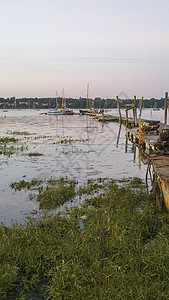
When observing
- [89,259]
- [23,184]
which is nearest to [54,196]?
[23,184]

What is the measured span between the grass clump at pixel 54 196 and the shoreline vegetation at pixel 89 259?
1729 mm

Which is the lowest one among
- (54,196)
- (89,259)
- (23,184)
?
(23,184)

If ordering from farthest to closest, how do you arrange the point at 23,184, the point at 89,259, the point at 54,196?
the point at 23,184, the point at 54,196, the point at 89,259

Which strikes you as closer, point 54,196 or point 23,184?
point 54,196

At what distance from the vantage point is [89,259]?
224 inches

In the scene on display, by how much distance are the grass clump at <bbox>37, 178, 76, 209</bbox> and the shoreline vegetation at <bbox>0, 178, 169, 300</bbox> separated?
5.67 ft

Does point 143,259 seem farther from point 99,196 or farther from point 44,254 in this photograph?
point 99,196

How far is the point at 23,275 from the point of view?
560cm

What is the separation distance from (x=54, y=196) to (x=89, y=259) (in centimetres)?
555

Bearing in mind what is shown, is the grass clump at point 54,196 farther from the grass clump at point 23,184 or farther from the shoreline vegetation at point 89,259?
the shoreline vegetation at point 89,259

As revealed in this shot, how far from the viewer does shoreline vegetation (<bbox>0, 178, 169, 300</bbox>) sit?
478 centimetres

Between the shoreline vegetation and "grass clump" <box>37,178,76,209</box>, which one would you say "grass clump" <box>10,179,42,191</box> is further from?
the shoreline vegetation

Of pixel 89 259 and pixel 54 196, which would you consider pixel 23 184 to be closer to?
pixel 54 196

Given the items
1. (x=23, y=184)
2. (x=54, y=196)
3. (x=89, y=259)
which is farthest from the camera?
(x=23, y=184)
